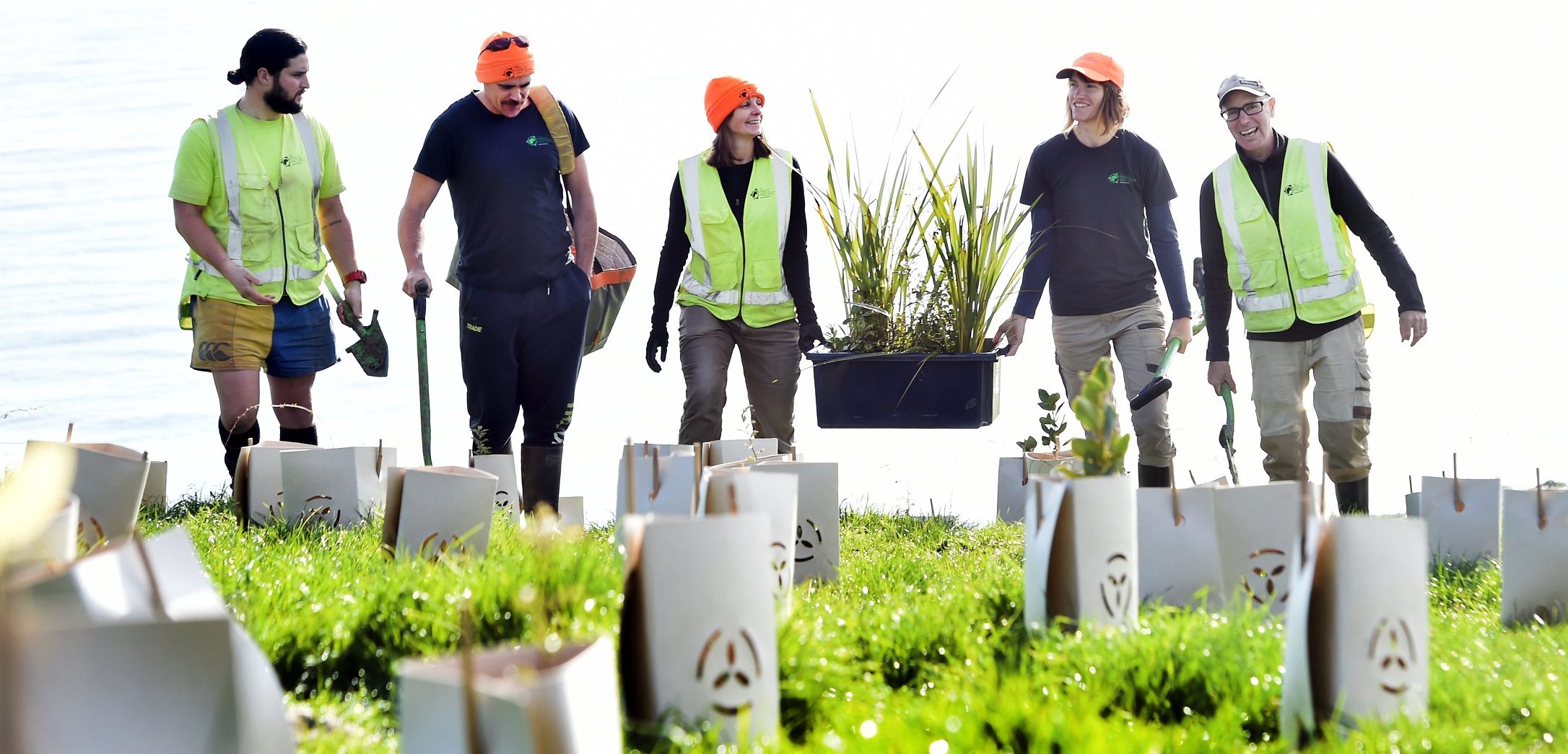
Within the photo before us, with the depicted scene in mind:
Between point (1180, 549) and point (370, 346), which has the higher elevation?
point (370, 346)

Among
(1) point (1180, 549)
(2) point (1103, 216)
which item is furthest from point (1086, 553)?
(2) point (1103, 216)

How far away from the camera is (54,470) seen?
265 centimetres

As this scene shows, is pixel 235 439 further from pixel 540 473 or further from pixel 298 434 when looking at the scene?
pixel 540 473

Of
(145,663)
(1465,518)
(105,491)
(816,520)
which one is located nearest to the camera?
(145,663)

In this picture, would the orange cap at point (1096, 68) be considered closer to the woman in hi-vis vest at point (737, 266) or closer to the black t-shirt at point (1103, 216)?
the black t-shirt at point (1103, 216)

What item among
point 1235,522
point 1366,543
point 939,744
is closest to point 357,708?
point 939,744

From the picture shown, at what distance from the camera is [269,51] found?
4.31 metres

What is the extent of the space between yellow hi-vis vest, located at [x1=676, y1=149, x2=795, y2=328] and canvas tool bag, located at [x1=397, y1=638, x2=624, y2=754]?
3.25m

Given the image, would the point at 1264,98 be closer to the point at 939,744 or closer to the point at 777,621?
the point at 777,621

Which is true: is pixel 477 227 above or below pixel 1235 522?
above

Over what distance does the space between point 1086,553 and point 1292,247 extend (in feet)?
8.81

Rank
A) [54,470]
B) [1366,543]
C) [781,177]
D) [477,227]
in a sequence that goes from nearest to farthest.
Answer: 1. [1366,543]
2. [54,470]
3. [477,227]
4. [781,177]

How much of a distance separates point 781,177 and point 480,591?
2.72 metres

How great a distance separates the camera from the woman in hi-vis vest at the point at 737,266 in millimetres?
4656
